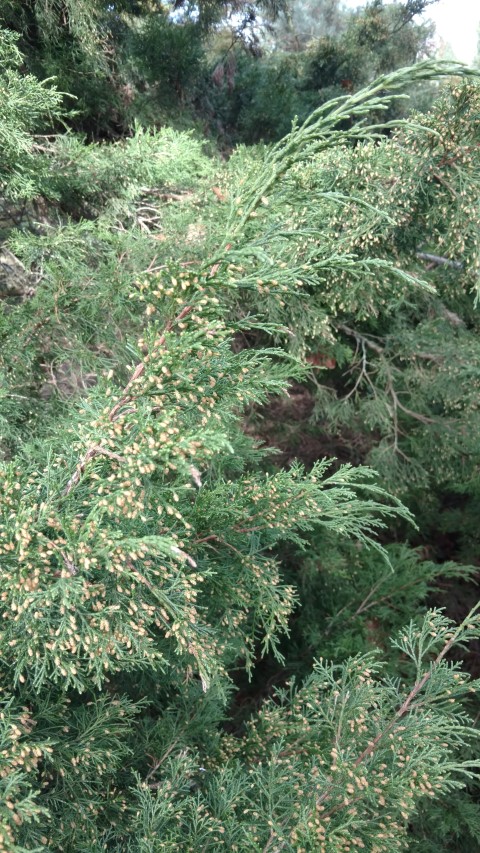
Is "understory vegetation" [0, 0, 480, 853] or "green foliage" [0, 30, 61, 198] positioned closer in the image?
"understory vegetation" [0, 0, 480, 853]

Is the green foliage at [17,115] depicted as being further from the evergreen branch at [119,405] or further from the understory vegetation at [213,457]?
the evergreen branch at [119,405]

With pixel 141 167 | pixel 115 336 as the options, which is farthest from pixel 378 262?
pixel 141 167

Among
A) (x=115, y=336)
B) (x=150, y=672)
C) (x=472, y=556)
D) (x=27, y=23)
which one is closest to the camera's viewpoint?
(x=150, y=672)

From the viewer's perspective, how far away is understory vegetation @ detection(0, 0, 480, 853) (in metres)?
2.15

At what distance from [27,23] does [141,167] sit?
1889 millimetres

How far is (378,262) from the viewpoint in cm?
215

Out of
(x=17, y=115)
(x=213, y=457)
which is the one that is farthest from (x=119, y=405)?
(x=17, y=115)

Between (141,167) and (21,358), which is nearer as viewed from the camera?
(21,358)

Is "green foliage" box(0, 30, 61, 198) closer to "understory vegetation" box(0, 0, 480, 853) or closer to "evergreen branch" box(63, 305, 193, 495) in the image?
"understory vegetation" box(0, 0, 480, 853)

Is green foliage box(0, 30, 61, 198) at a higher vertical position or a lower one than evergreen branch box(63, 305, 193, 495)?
higher

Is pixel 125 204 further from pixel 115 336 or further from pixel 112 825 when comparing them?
pixel 112 825

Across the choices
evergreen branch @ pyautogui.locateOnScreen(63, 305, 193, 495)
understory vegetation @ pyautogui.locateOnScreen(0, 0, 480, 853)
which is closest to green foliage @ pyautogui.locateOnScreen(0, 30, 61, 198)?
understory vegetation @ pyautogui.locateOnScreen(0, 0, 480, 853)

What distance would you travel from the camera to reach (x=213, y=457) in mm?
3791

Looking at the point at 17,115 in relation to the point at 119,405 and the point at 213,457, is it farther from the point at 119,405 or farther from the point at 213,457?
the point at 119,405
